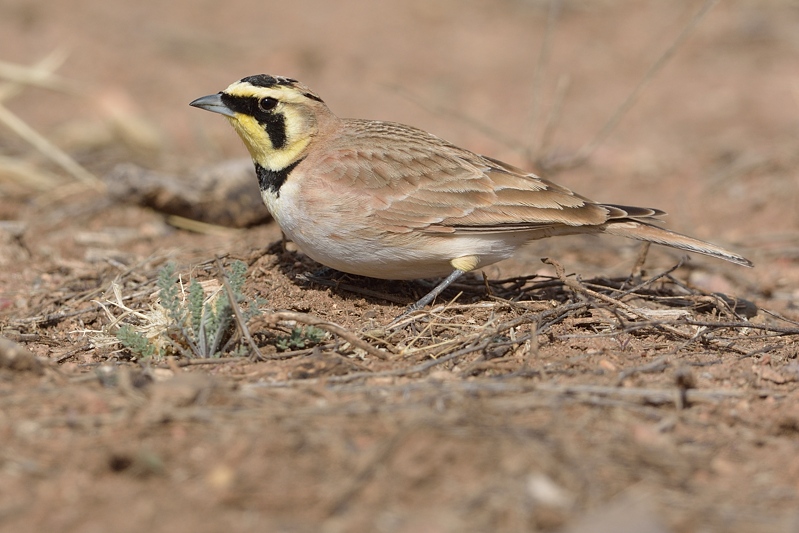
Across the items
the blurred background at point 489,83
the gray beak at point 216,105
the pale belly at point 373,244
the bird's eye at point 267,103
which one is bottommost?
the pale belly at point 373,244

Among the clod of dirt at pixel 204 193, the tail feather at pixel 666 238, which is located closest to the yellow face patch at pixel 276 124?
the tail feather at pixel 666 238

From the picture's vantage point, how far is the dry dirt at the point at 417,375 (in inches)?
129

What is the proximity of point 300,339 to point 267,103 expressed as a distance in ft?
5.63

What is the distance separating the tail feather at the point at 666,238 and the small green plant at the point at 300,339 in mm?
2041

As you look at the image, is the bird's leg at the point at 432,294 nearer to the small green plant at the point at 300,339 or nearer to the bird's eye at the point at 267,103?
the small green plant at the point at 300,339

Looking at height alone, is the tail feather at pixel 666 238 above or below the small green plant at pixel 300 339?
above

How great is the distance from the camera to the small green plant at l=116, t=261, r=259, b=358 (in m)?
4.83

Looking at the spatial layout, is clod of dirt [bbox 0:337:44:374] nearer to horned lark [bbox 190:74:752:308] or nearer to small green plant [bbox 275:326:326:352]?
small green plant [bbox 275:326:326:352]

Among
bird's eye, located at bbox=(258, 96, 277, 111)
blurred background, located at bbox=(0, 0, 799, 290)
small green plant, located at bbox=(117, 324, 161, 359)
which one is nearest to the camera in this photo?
small green plant, located at bbox=(117, 324, 161, 359)

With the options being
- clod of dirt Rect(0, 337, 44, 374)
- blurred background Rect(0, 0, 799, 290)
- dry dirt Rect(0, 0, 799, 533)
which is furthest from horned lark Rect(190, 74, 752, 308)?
blurred background Rect(0, 0, 799, 290)

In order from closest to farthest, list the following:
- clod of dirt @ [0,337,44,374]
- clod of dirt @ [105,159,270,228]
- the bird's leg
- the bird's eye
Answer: clod of dirt @ [0,337,44,374] < the bird's leg < the bird's eye < clod of dirt @ [105,159,270,228]

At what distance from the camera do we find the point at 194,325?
488cm

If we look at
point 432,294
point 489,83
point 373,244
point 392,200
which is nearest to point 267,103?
point 392,200

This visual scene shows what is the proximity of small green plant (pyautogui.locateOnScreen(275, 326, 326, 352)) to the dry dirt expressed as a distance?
0.23 ft
